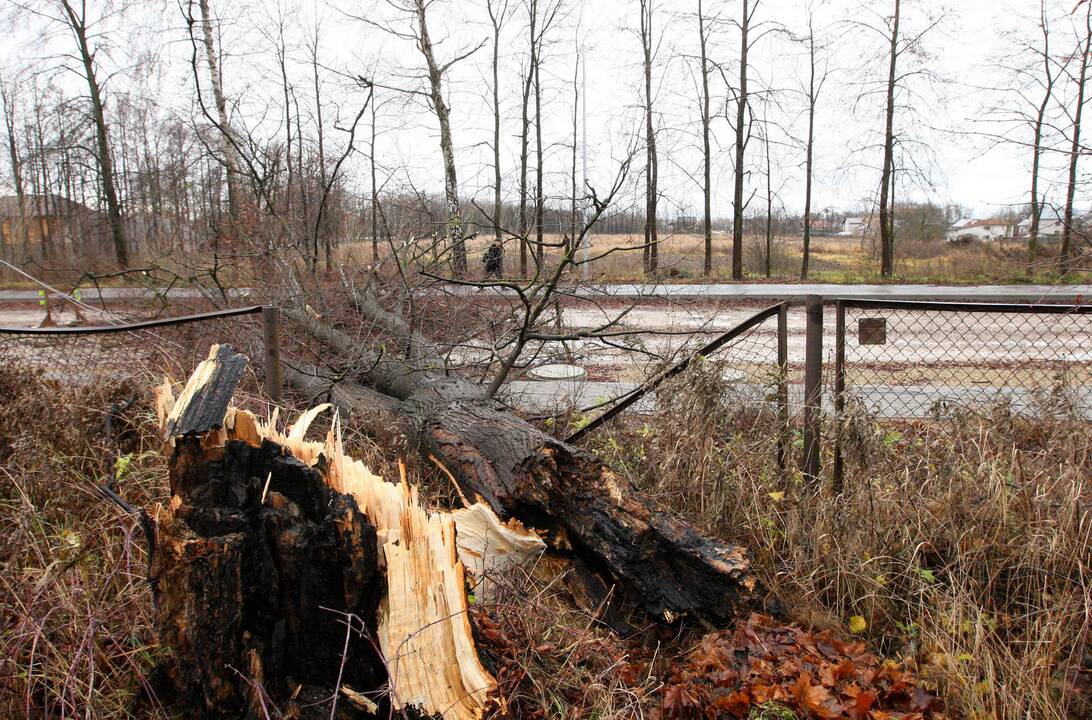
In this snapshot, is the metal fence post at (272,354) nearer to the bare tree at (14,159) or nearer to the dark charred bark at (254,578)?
the dark charred bark at (254,578)

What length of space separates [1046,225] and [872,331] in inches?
54.4

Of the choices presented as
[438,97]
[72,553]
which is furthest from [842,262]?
[72,553]

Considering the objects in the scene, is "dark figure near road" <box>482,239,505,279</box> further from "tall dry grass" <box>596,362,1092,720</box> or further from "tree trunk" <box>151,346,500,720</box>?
"tree trunk" <box>151,346,500,720</box>

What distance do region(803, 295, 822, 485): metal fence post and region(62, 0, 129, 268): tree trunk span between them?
21319 mm

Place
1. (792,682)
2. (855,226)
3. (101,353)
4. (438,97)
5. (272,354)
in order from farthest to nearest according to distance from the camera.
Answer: (855,226), (438,97), (101,353), (272,354), (792,682)

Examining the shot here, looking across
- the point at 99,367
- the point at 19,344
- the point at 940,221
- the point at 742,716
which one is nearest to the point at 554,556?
the point at 742,716

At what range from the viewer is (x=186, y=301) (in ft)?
24.8

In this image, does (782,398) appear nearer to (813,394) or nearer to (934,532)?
(813,394)

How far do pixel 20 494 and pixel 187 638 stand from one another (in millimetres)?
2148

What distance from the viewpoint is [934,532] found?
313 cm

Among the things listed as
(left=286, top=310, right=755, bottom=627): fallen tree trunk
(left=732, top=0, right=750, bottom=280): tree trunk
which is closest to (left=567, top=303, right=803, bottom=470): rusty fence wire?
(left=286, top=310, right=755, bottom=627): fallen tree trunk

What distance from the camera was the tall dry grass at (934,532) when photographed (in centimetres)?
265

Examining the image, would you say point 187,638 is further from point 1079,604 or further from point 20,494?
point 1079,604

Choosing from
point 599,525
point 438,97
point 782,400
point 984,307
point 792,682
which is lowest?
point 792,682
